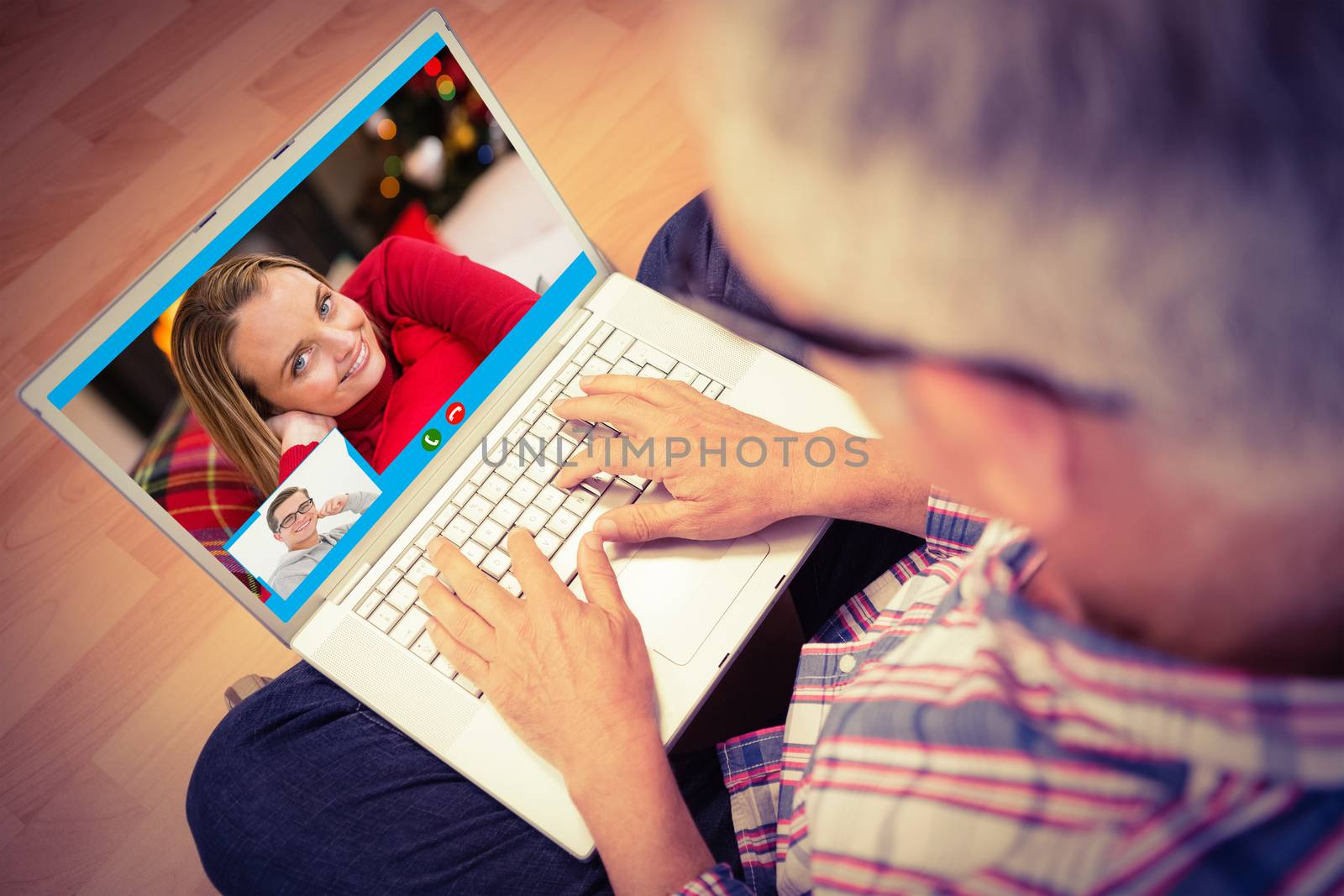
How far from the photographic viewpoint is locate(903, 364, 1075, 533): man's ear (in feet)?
1.04

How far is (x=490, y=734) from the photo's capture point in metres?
0.68

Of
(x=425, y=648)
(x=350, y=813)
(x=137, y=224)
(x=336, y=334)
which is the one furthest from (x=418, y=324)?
(x=137, y=224)

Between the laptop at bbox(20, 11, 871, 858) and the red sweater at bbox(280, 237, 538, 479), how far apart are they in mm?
11

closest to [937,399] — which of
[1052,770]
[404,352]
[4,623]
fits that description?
[1052,770]

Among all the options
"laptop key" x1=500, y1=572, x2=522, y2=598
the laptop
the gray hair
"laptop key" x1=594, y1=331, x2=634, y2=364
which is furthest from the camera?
"laptop key" x1=594, y1=331, x2=634, y2=364

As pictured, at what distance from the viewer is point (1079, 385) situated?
300 mm

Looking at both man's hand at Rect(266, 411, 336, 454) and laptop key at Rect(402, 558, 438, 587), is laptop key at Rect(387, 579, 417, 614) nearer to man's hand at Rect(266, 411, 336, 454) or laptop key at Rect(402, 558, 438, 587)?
laptop key at Rect(402, 558, 438, 587)

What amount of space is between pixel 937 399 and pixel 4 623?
986mm

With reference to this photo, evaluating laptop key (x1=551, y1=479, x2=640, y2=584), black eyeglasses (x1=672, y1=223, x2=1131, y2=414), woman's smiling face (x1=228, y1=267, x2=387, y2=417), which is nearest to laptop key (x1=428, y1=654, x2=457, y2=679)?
laptop key (x1=551, y1=479, x2=640, y2=584)

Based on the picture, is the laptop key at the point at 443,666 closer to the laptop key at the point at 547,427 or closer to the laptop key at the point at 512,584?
the laptop key at the point at 512,584

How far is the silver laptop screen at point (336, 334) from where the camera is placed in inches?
24.1

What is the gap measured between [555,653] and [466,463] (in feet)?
0.73

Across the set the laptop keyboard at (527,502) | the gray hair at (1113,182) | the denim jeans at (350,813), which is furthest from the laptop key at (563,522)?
the gray hair at (1113,182)

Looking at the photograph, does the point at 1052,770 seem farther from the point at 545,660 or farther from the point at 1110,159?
the point at 545,660
